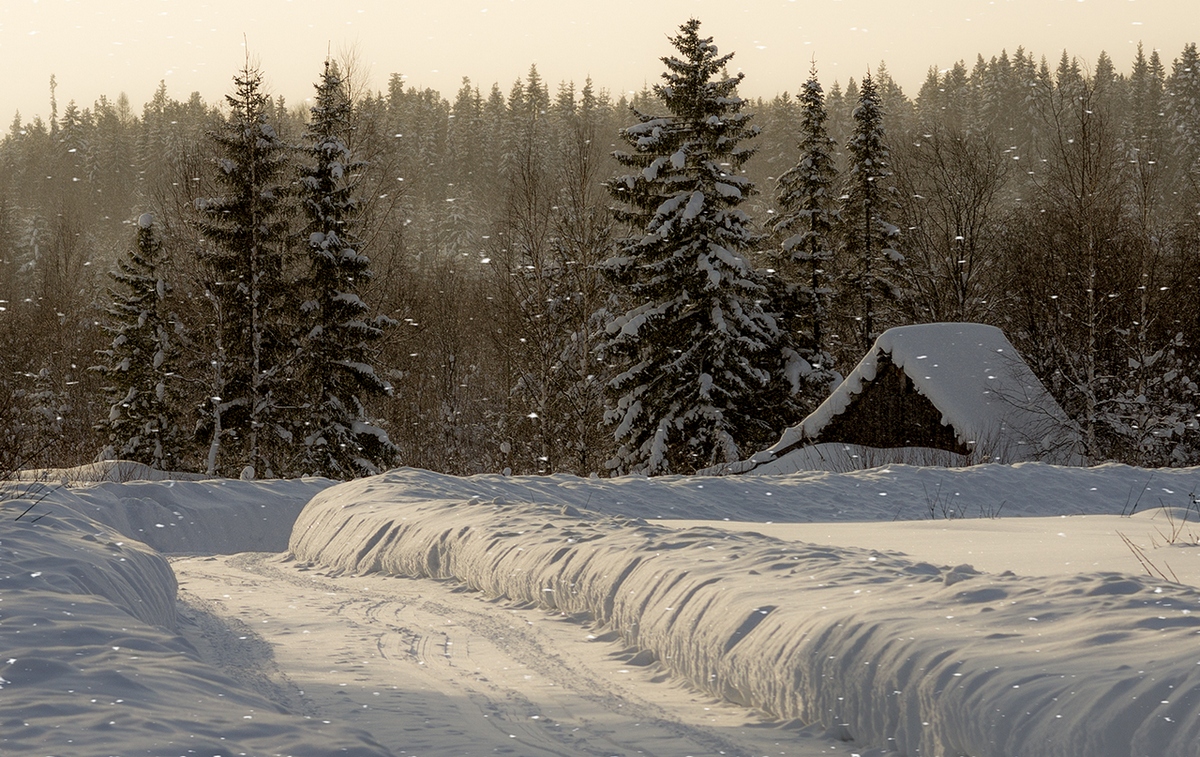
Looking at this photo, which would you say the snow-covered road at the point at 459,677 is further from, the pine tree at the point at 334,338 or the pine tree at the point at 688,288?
the pine tree at the point at 334,338

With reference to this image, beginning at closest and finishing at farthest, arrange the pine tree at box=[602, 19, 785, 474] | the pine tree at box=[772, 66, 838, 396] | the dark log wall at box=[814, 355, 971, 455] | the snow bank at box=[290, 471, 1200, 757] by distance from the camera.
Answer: the snow bank at box=[290, 471, 1200, 757] → the dark log wall at box=[814, 355, 971, 455] → the pine tree at box=[602, 19, 785, 474] → the pine tree at box=[772, 66, 838, 396]

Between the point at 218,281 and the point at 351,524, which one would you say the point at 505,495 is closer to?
the point at 351,524

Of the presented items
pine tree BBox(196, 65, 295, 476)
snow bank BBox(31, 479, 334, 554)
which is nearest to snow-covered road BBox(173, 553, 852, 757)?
snow bank BBox(31, 479, 334, 554)

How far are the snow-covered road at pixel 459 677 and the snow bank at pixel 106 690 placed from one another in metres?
0.67

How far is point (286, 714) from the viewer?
4.91m

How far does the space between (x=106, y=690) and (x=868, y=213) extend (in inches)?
1398

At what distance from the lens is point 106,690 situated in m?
4.77

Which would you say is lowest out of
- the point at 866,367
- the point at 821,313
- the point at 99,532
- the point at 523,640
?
the point at 523,640

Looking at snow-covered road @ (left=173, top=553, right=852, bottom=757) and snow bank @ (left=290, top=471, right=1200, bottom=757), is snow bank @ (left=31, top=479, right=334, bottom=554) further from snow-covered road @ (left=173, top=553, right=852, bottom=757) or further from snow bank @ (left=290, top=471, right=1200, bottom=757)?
snow bank @ (left=290, top=471, right=1200, bottom=757)

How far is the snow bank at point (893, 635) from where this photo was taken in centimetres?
440

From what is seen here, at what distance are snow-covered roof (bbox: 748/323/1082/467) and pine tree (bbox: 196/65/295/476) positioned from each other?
13.6 m

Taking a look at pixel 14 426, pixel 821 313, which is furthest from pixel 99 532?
pixel 14 426

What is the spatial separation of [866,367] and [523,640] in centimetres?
1672

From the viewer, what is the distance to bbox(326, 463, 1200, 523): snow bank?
1558cm
